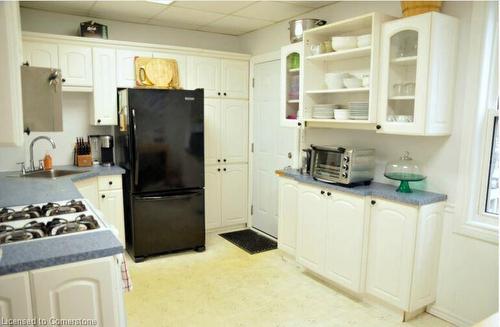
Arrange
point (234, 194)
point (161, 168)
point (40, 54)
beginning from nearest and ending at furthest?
point (40, 54), point (161, 168), point (234, 194)

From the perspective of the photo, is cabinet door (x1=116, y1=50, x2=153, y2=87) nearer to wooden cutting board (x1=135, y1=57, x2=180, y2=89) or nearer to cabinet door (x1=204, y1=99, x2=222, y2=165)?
wooden cutting board (x1=135, y1=57, x2=180, y2=89)

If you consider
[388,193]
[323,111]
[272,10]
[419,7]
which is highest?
[272,10]

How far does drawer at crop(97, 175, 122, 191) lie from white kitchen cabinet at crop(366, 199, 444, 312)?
91.2 inches

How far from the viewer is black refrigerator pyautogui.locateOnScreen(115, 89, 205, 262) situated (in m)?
3.46

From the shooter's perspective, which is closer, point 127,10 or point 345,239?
point 345,239

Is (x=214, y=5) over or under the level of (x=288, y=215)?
over

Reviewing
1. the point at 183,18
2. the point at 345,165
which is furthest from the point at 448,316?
the point at 183,18

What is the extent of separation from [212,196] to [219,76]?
1.39m

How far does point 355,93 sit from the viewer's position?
10.2ft

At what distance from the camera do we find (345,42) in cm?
290

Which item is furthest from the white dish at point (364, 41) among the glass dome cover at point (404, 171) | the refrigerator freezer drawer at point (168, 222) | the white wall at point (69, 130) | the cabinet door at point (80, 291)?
the white wall at point (69, 130)

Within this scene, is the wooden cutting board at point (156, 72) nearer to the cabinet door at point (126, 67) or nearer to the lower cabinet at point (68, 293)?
the cabinet door at point (126, 67)

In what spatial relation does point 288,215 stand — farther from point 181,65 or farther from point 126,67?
point 126,67

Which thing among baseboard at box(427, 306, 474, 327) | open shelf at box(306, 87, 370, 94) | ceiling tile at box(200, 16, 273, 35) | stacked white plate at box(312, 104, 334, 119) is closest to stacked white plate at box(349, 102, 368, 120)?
open shelf at box(306, 87, 370, 94)
